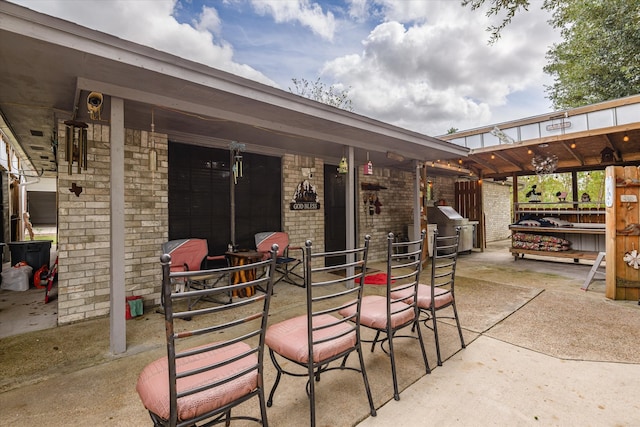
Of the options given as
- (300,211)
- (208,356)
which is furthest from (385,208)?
(208,356)

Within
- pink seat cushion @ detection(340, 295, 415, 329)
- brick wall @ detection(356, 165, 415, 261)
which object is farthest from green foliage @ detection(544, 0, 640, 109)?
pink seat cushion @ detection(340, 295, 415, 329)

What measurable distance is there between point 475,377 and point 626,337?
6.60ft

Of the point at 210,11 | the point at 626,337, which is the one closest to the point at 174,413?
the point at 626,337

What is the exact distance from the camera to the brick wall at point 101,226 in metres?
3.23

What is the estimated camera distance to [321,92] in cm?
1473

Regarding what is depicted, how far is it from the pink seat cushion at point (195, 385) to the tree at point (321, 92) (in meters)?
13.9

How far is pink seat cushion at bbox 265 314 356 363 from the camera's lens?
158 centimetres

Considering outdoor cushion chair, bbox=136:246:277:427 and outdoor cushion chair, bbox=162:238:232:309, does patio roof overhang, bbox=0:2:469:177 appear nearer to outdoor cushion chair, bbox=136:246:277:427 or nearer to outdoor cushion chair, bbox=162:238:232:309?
outdoor cushion chair, bbox=162:238:232:309

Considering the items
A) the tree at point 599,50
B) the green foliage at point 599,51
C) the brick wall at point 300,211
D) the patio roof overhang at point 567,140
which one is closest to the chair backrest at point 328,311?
the brick wall at point 300,211

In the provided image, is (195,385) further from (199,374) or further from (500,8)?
(500,8)

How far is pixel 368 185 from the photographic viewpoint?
688 cm

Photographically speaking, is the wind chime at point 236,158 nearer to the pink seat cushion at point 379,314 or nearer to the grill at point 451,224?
the pink seat cushion at point 379,314

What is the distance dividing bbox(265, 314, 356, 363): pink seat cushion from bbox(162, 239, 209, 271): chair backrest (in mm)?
2321

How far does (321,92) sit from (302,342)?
48.8ft
